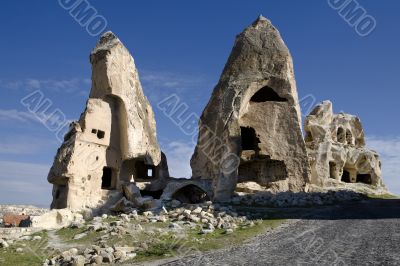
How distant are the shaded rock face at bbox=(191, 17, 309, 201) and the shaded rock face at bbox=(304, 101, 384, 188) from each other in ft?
30.1

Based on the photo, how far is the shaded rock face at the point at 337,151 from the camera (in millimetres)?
33781

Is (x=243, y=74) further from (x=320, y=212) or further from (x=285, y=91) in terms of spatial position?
(x=320, y=212)

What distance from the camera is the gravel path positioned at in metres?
8.54

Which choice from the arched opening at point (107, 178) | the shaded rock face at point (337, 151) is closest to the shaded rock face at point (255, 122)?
the arched opening at point (107, 178)

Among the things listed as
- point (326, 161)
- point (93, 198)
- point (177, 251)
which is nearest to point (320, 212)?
point (177, 251)

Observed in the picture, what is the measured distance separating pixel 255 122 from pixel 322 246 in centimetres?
1548

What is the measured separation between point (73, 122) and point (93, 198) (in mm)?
4773

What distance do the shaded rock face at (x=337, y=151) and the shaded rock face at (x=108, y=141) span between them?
13.0 meters

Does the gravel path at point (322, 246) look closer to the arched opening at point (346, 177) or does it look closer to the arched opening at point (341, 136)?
the arched opening at point (346, 177)

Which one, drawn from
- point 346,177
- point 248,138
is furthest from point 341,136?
point 248,138

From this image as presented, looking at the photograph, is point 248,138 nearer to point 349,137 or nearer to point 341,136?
point 341,136

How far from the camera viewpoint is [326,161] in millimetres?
33906

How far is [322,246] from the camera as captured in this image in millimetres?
9656

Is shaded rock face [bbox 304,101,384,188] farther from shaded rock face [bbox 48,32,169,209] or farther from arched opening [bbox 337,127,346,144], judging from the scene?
shaded rock face [bbox 48,32,169,209]
